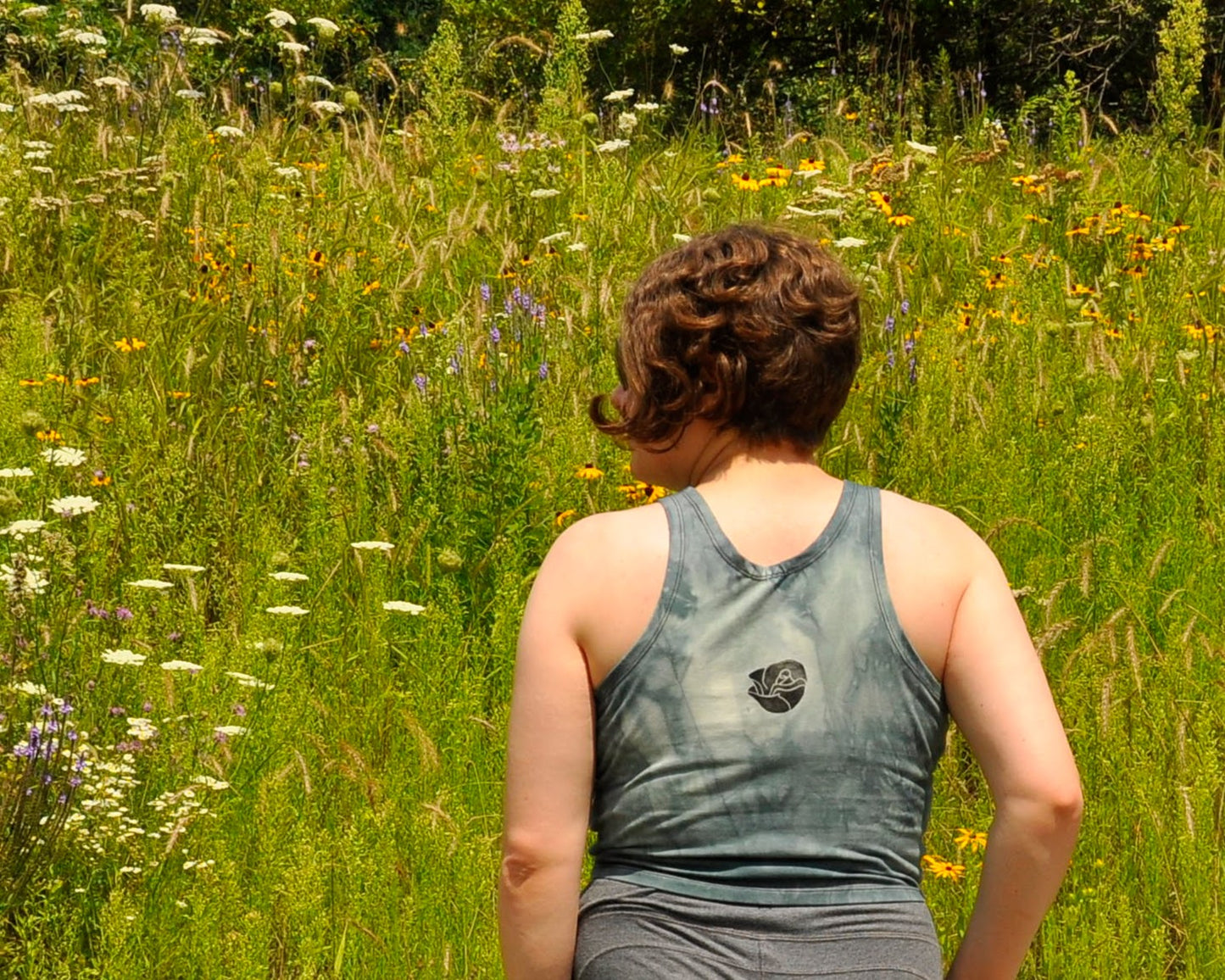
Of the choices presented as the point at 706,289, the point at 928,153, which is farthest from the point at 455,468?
the point at 928,153

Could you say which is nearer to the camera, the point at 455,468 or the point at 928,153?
the point at 455,468

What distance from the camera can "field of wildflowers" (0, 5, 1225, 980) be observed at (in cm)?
277

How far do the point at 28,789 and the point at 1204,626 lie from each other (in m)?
2.59

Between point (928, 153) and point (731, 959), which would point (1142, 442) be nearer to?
point (928, 153)

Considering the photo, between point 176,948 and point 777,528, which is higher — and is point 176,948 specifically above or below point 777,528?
below

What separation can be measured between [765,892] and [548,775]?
26 cm

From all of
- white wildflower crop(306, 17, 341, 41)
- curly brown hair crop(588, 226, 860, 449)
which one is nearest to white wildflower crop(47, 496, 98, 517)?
curly brown hair crop(588, 226, 860, 449)

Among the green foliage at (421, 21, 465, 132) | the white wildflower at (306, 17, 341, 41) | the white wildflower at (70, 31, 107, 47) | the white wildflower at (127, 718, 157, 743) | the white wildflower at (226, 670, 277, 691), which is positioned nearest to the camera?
the white wildflower at (127, 718, 157, 743)

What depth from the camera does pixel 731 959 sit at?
1.63 metres

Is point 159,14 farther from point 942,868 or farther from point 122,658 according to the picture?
point 942,868

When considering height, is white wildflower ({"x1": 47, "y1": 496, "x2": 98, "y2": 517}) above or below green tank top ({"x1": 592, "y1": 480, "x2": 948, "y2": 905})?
below

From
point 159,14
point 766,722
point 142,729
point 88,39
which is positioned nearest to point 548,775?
point 766,722

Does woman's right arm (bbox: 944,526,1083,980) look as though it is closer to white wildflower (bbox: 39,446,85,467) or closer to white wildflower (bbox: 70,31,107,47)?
white wildflower (bbox: 39,446,85,467)

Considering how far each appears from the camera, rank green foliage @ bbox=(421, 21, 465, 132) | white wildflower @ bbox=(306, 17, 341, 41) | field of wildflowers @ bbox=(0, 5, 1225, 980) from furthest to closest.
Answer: white wildflower @ bbox=(306, 17, 341, 41)
green foliage @ bbox=(421, 21, 465, 132)
field of wildflowers @ bbox=(0, 5, 1225, 980)
